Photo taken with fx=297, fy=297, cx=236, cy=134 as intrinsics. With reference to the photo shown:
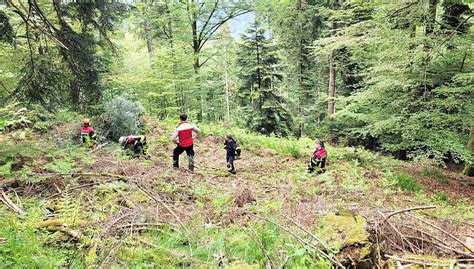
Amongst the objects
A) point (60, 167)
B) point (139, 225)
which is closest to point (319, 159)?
point (139, 225)

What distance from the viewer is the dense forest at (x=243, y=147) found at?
3117 mm

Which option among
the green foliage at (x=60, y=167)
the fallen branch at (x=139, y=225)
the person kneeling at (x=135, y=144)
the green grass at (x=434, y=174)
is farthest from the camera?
the green grass at (x=434, y=174)

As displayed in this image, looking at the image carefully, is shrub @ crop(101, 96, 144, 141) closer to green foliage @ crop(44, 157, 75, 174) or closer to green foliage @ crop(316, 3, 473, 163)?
green foliage @ crop(44, 157, 75, 174)

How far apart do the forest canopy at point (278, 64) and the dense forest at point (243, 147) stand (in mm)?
76

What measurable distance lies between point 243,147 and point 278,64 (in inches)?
382

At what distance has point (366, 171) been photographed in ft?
32.5

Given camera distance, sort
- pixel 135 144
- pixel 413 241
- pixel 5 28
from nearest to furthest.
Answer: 1. pixel 413 241
2. pixel 5 28
3. pixel 135 144

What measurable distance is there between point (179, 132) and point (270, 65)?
1422 centimetres

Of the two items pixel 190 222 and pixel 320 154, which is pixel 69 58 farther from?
pixel 320 154

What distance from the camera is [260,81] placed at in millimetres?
20609

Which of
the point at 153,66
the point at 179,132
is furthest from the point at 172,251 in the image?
the point at 153,66

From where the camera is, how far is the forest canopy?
7121 millimetres

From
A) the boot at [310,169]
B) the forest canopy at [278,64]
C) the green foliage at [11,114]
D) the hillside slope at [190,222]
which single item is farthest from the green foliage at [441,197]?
the green foliage at [11,114]

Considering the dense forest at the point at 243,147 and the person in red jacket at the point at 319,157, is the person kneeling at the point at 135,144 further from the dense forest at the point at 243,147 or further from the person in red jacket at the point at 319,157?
the person in red jacket at the point at 319,157
